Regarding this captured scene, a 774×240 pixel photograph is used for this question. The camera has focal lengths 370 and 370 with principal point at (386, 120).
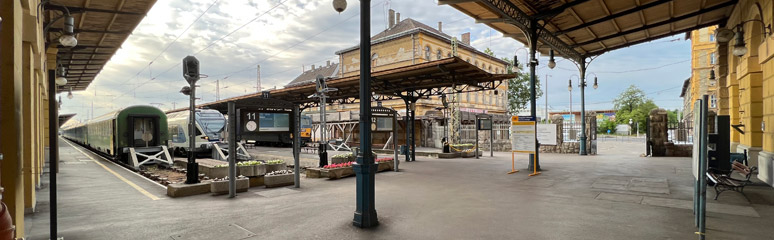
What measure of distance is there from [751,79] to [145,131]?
2302 centimetres

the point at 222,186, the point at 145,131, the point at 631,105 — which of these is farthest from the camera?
the point at 631,105

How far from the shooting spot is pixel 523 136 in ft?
40.1

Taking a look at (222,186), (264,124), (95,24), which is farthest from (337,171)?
(95,24)

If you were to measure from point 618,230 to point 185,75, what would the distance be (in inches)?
375

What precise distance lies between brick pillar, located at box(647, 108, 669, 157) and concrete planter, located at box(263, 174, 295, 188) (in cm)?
1733

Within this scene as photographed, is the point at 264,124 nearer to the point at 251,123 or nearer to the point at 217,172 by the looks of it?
the point at 251,123

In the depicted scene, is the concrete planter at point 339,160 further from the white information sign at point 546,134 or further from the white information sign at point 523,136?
the white information sign at point 546,134

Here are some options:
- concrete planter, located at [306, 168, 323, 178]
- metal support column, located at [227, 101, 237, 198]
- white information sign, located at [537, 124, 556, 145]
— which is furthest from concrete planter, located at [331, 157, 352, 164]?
white information sign, located at [537, 124, 556, 145]

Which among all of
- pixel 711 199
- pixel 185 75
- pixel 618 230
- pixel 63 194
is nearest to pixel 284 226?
pixel 618 230

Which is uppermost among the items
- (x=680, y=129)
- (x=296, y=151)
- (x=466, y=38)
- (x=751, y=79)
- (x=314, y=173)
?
(x=466, y=38)

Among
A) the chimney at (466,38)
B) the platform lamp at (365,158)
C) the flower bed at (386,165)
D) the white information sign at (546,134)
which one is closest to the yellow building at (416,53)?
the chimney at (466,38)

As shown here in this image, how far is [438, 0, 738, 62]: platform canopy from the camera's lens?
468 inches

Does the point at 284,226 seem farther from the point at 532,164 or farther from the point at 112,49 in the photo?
the point at 112,49

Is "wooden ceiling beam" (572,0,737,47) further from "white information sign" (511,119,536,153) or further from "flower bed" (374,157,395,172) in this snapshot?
"flower bed" (374,157,395,172)
